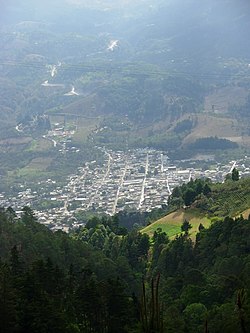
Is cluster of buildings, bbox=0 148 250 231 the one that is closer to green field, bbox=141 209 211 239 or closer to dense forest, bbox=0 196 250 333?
green field, bbox=141 209 211 239

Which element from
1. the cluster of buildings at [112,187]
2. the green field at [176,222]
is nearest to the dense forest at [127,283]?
the green field at [176,222]

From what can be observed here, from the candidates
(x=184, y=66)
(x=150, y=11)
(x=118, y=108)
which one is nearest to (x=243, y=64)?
(x=184, y=66)

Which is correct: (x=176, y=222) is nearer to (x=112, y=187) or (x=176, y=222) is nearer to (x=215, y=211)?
(x=215, y=211)

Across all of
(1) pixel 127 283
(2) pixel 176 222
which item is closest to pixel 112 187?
(2) pixel 176 222

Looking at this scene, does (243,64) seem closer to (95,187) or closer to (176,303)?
(95,187)

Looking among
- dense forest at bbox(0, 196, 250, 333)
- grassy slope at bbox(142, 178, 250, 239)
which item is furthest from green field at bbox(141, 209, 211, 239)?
dense forest at bbox(0, 196, 250, 333)

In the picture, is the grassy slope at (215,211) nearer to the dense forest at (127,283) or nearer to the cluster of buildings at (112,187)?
the dense forest at (127,283)

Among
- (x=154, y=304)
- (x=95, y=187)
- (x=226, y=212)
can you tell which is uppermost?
(x=154, y=304)
